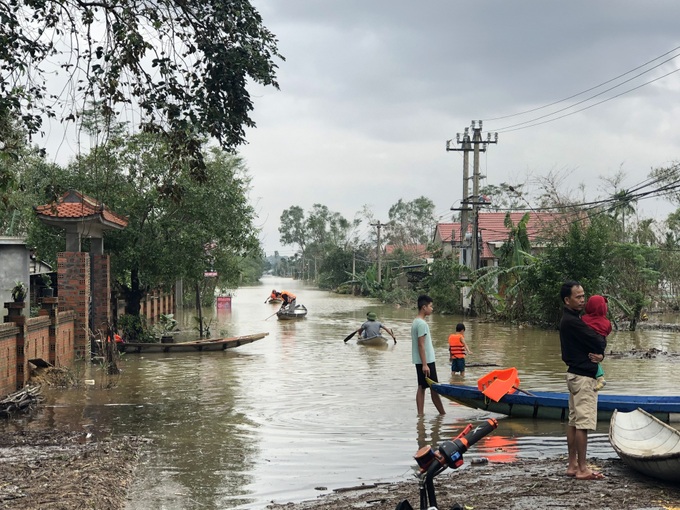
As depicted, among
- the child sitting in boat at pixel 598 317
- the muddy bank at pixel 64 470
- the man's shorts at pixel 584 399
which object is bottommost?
Result: the muddy bank at pixel 64 470

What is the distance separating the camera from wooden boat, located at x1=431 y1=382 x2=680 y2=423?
10227 mm

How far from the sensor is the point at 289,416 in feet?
41.8

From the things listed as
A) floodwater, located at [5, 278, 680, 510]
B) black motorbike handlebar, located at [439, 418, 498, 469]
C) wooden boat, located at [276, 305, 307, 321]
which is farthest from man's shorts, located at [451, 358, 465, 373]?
wooden boat, located at [276, 305, 307, 321]

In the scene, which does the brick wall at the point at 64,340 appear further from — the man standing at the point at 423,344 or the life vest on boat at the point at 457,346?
the man standing at the point at 423,344

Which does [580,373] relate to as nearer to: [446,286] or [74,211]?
[74,211]

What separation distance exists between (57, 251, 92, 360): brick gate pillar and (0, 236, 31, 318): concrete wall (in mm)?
3902

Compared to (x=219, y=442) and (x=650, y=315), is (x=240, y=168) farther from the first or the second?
(x=219, y=442)

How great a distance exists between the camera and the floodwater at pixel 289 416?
8.38 meters

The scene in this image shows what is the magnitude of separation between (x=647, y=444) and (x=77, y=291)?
14.2 metres

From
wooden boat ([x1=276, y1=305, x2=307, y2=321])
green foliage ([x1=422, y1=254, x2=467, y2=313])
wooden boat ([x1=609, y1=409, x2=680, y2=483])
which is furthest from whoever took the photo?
green foliage ([x1=422, y1=254, x2=467, y2=313])

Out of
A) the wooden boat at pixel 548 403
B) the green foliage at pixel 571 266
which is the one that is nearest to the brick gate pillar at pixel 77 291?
the wooden boat at pixel 548 403

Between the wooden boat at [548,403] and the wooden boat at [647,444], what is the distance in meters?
1.70

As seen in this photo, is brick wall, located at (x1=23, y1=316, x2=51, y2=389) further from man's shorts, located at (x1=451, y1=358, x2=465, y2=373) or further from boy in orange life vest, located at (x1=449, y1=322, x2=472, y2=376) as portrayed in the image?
man's shorts, located at (x1=451, y1=358, x2=465, y2=373)

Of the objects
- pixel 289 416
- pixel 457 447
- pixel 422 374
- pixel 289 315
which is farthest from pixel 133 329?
pixel 457 447
